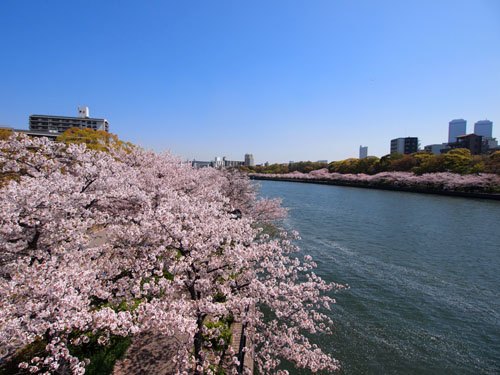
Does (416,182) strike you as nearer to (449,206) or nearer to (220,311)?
(449,206)

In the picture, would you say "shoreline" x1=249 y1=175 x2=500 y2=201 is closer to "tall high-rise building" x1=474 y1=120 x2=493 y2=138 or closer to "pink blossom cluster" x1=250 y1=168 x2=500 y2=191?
"pink blossom cluster" x1=250 y1=168 x2=500 y2=191

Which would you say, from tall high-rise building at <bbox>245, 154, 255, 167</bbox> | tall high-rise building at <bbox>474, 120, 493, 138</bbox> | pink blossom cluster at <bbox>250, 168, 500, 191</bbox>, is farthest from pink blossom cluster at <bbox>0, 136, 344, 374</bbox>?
tall high-rise building at <bbox>474, 120, 493, 138</bbox>

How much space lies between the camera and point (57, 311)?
3.49 meters

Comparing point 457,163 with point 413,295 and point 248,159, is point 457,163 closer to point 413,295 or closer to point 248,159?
point 413,295

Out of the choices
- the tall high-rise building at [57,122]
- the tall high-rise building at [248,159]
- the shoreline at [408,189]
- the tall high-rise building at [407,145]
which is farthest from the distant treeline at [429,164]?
the tall high-rise building at [248,159]

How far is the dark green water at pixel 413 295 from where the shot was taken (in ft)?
25.2

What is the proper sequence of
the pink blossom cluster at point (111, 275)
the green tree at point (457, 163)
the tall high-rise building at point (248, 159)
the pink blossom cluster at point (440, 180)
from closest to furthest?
the pink blossom cluster at point (111, 275) < the pink blossom cluster at point (440, 180) < the green tree at point (457, 163) < the tall high-rise building at point (248, 159)

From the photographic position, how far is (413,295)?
10.8 m

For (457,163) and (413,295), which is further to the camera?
(457,163)

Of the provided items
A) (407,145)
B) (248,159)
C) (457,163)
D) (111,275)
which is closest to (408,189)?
(457,163)

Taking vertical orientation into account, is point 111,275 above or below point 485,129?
below

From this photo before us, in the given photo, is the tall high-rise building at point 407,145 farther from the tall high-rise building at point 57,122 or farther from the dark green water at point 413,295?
the tall high-rise building at point 57,122

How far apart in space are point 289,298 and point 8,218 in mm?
5233

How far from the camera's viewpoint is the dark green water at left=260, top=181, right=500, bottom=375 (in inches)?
302
